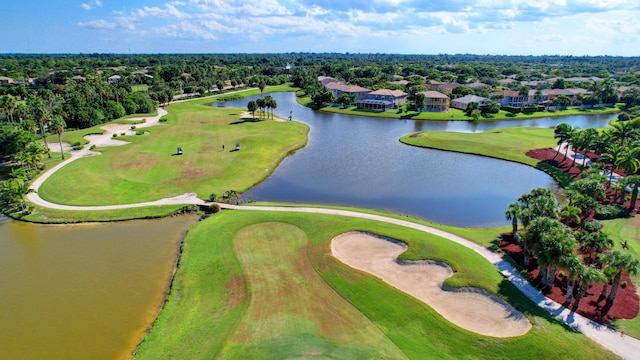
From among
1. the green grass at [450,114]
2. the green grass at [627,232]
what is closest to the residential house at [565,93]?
the green grass at [450,114]

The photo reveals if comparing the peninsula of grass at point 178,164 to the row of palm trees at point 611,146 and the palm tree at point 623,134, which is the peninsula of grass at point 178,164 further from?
the palm tree at point 623,134

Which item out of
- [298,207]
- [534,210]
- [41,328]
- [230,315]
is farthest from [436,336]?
[41,328]

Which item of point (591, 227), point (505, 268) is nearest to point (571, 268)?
point (505, 268)

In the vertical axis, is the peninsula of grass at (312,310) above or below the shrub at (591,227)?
below

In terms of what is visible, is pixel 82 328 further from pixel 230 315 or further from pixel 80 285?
pixel 230 315

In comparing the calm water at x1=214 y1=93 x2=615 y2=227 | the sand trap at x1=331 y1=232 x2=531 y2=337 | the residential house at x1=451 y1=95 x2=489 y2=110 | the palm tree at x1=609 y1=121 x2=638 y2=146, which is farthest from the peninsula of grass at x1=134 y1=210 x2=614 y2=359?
the residential house at x1=451 y1=95 x2=489 y2=110

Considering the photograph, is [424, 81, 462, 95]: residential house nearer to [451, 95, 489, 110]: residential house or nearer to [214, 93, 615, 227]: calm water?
[451, 95, 489, 110]: residential house
